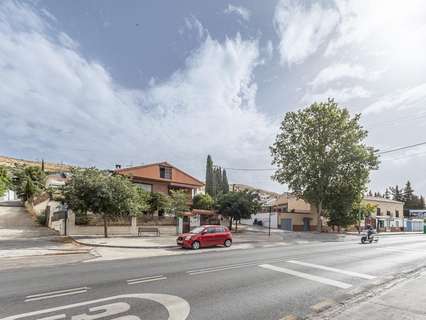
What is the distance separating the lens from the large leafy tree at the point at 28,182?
122ft

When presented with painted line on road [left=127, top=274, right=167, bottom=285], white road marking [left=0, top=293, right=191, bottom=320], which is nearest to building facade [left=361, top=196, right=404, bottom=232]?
painted line on road [left=127, top=274, right=167, bottom=285]

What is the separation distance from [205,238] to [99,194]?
8571 millimetres

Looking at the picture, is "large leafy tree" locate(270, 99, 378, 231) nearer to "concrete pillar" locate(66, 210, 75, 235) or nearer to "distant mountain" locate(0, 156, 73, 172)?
"concrete pillar" locate(66, 210, 75, 235)

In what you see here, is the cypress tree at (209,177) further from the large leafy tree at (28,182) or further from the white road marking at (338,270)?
the white road marking at (338,270)

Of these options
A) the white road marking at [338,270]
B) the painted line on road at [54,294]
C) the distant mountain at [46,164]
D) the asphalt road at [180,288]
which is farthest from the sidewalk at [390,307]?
the distant mountain at [46,164]

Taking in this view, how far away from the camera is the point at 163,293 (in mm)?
7492

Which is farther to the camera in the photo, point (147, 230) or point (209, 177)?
point (209, 177)

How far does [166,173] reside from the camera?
41.4m

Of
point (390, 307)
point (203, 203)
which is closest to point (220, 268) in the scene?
point (390, 307)

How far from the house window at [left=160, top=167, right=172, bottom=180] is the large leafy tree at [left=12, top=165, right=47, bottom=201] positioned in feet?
52.0

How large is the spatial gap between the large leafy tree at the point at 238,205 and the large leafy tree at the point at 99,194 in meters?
13.1

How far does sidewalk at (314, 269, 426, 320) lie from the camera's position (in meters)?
→ 5.80

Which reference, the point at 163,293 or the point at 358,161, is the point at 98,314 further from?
the point at 358,161

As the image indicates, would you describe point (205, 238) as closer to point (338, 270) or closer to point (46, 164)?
point (338, 270)
